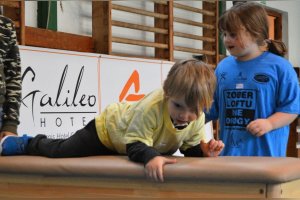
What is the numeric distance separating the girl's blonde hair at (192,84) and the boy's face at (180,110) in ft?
0.04

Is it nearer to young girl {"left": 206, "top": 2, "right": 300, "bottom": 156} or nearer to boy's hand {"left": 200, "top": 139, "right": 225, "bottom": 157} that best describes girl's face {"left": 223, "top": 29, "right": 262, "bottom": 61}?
young girl {"left": 206, "top": 2, "right": 300, "bottom": 156}

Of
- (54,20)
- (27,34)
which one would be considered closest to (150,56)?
(54,20)

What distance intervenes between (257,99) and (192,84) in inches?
17.7

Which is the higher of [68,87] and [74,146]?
[68,87]

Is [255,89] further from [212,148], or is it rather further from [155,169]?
[155,169]

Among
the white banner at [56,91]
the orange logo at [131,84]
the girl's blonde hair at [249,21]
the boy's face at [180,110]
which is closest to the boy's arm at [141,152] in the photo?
the boy's face at [180,110]

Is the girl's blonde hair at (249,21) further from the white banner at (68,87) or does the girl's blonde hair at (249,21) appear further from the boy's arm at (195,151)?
the white banner at (68,87)

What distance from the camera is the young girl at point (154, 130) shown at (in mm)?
1243

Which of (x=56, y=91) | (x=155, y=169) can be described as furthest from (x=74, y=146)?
(x=56, y=91)

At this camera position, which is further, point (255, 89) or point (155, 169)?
point (255, 89)

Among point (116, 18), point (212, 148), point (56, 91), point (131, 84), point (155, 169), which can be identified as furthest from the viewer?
point (116, 18)

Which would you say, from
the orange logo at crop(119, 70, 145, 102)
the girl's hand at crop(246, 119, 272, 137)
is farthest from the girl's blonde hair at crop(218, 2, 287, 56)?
the orange logo at crop(119, 70, 145, 102)

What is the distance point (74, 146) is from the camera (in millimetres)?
1444

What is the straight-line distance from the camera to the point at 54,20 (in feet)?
9.87
